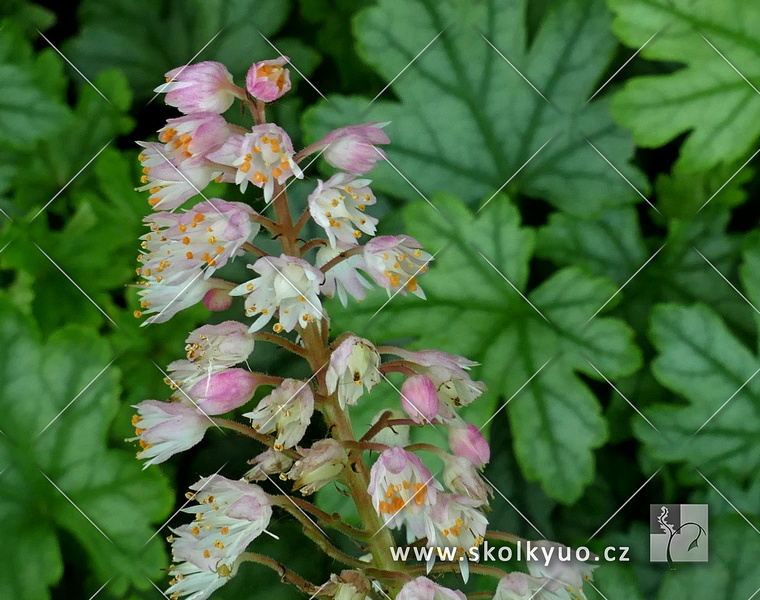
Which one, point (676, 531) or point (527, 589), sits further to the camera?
point (676, 531)

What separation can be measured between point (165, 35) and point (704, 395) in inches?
49.7

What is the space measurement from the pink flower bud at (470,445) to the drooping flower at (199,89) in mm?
448

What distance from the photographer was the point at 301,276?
740 mm

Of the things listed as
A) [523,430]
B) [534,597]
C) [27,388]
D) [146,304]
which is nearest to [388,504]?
[534,597]

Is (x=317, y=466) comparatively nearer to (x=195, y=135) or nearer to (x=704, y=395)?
(x=195, y=135)

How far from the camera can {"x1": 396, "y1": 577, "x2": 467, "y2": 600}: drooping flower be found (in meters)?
0.75

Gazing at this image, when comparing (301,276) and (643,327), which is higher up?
(301,276)

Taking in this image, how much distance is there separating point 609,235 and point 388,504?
80 cm

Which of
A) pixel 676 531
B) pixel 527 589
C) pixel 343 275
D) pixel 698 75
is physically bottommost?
pixel 676 531

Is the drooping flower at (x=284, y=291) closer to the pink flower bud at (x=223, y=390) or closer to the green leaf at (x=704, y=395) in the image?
the pink flower bud at (x=223, y=390)

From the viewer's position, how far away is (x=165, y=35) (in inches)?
58.6

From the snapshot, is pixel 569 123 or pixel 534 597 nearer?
pixel 534 597

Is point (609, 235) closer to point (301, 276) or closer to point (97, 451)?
point (301, 276)

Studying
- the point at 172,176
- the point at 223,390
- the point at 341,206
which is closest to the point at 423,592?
the point at 223,390
